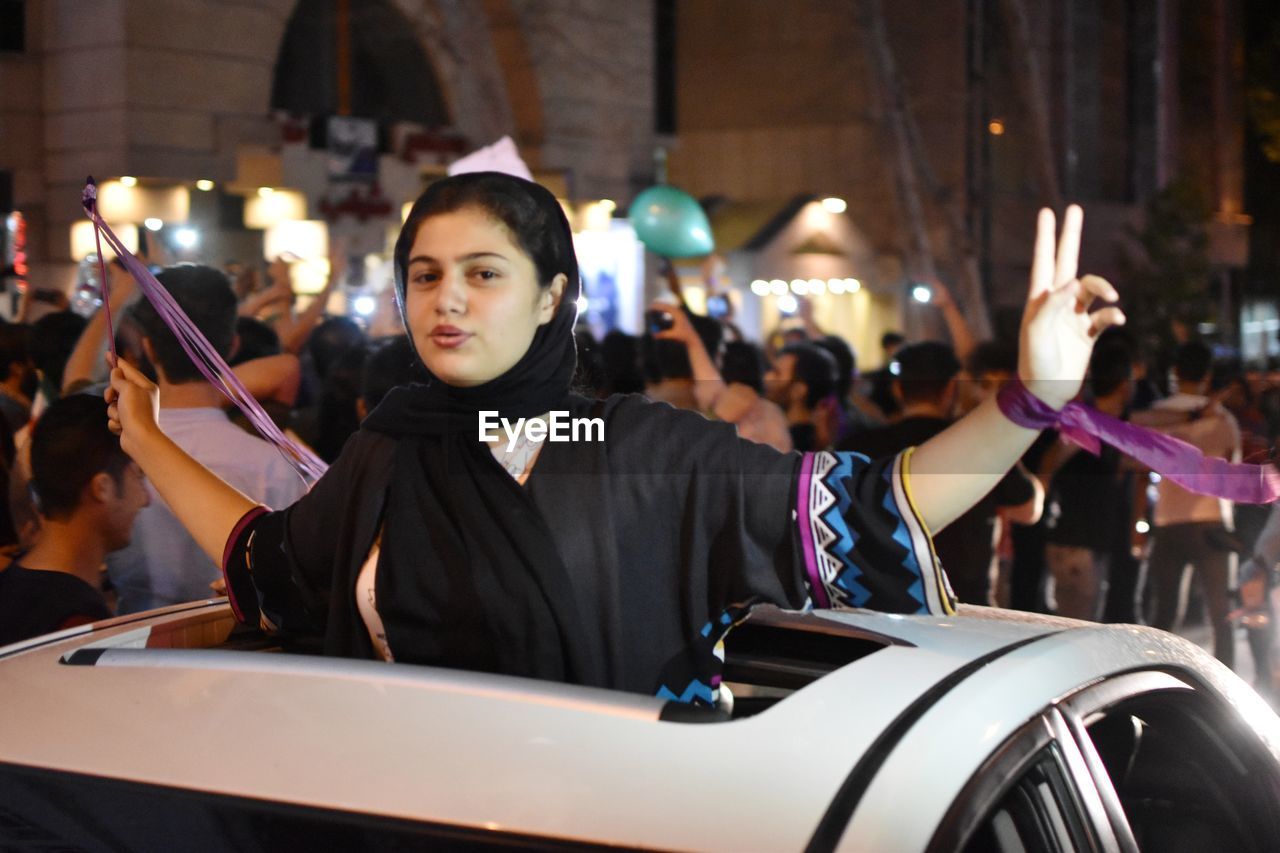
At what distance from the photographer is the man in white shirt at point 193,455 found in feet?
13.5

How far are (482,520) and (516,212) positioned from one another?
496 mm

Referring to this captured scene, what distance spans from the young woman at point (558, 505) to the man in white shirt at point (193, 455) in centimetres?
155

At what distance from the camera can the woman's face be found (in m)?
2.45

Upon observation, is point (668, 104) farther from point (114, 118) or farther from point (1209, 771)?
point (1209, 771)

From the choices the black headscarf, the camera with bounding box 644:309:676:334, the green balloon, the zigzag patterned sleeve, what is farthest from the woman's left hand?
the green balloon

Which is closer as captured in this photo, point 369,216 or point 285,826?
point 285,826

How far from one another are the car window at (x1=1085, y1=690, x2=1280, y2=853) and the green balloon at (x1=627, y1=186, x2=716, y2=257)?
11.0 meters

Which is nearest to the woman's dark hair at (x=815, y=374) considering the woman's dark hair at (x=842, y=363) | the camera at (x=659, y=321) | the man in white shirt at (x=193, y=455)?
the woman's dark hair at (x=842, y=363)

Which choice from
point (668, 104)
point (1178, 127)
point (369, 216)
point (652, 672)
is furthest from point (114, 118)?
point (1178, 127)

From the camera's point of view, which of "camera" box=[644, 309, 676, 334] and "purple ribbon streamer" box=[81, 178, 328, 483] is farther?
"camera" box=[644, 309, 676, 334]

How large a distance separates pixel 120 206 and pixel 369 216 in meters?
2.17

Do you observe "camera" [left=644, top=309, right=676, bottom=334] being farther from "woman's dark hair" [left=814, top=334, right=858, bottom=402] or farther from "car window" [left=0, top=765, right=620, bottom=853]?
"car window" [left=0, top=765, right=620, bottom=853]

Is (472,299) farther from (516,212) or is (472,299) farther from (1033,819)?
(1033,819)

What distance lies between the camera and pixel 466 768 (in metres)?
1.86
